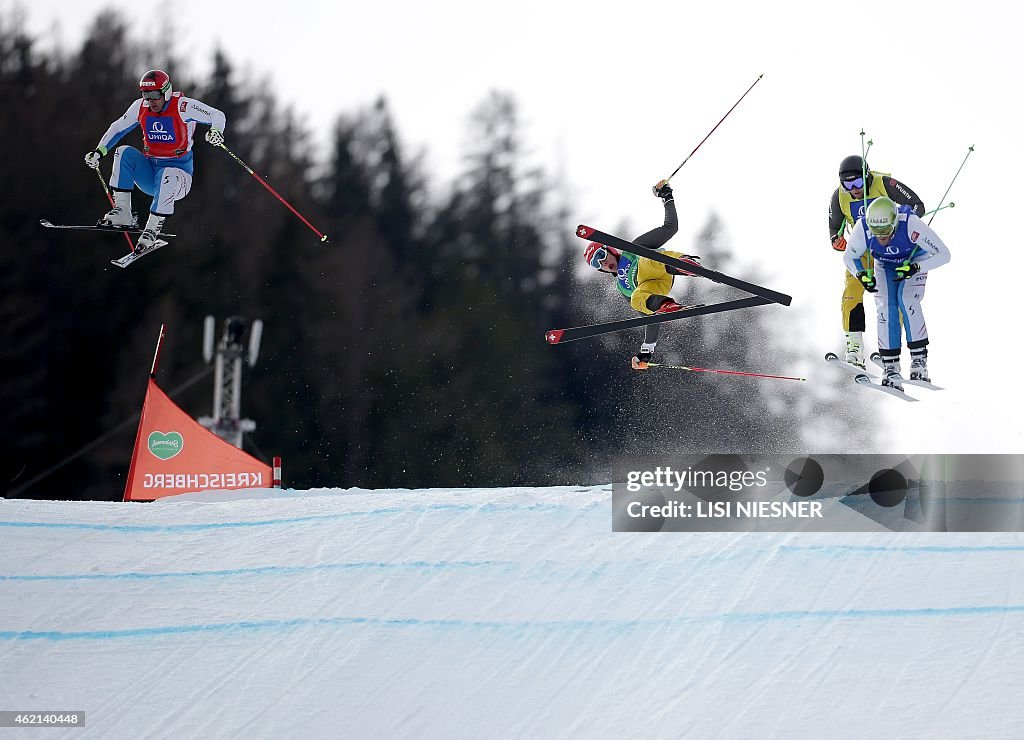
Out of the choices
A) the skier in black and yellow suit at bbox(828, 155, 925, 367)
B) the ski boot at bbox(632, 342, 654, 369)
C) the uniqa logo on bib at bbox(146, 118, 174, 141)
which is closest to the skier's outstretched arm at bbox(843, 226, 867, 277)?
the skier in black and yellow suit at bbox(828, 155, 925, 367)

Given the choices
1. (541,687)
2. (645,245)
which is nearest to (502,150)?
(645,245)

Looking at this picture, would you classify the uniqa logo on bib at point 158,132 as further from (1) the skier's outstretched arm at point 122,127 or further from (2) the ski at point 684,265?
(2) the ski at point 684,265

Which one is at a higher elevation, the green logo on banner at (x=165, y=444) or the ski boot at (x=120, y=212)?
the ski boot at (x=120, y=212)

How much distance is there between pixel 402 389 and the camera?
69.5ft

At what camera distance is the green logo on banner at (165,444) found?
31.5 ft

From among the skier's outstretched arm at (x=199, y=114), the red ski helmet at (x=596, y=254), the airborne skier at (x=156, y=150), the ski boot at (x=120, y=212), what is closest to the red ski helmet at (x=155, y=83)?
the airborne skier at (x=156, y=150)

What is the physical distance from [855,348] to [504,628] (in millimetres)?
3022

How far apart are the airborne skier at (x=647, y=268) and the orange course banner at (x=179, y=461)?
3.33m

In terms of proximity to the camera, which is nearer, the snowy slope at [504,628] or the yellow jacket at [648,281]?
the snowy slope at [504,628]

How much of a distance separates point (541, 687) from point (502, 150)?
18.6 metres

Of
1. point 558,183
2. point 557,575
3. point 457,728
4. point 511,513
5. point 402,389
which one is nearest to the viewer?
point 457,728

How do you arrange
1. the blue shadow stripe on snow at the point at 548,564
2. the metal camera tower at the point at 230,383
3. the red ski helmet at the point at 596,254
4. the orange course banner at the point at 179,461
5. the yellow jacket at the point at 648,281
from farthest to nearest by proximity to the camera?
1. the metal camera tower at the point at 230,383
2. the orange course banner at the point at 179,461
3. the red ski helmet at the point at 596,254
4. the yellow jacket at the point at 648,281
5. the blue shadow stripe on snow at the point at 548,564

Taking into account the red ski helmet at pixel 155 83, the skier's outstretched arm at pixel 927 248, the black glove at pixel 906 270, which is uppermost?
the red ski helmet at pixel 155 83

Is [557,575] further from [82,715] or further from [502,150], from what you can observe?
[502,150]
